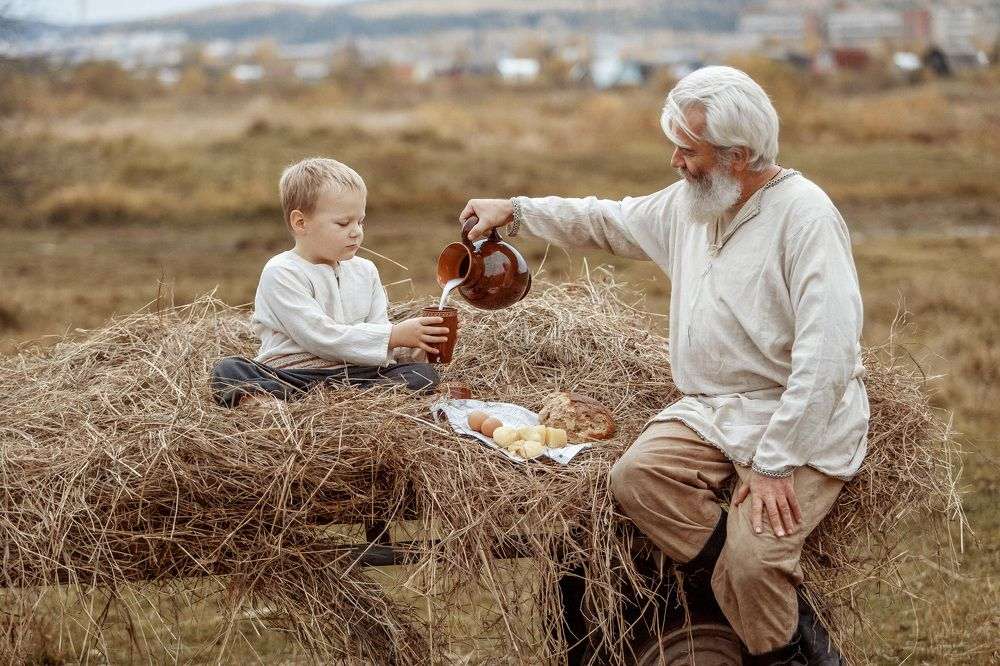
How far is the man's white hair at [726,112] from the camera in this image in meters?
3.04

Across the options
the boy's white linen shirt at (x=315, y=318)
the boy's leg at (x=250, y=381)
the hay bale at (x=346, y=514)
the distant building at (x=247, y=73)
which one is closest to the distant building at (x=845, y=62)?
the distant building at (x=247, y=73)

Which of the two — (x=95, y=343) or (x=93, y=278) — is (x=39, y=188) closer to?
(x=93, y=278)

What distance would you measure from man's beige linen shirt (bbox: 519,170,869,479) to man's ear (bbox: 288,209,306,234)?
1283 mm

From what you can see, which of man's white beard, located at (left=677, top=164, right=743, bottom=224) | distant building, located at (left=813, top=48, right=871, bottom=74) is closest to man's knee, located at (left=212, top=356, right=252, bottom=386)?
man's white beard, located at (left=677, top=164, right=743, bottom=224)

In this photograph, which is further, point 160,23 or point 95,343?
point 160,23

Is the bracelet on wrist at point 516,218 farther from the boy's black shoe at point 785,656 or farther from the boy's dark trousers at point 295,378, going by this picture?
the boy's black shoe at point 785,656

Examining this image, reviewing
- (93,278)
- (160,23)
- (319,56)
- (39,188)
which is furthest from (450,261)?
(160,23)

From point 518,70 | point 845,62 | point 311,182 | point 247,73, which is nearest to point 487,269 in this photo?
point 311,182

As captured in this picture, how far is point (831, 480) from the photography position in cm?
304

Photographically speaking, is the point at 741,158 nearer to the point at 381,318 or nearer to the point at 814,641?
the point at 814,641

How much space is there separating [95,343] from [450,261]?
161cm

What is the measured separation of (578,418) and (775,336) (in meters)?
0.74

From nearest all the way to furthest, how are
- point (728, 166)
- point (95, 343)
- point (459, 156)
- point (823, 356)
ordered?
point (823, 356) → point (728, 166) → point (95, 343) → point (459, 156)

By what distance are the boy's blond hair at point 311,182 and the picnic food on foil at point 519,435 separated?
0.91 m
